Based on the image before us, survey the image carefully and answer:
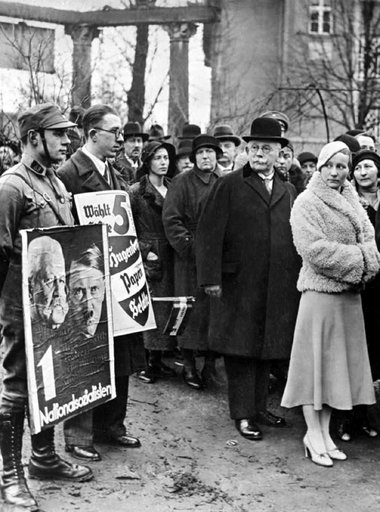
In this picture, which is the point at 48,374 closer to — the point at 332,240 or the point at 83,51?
the point at 332,240

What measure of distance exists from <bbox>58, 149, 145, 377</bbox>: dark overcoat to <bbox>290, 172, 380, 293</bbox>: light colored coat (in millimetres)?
1251

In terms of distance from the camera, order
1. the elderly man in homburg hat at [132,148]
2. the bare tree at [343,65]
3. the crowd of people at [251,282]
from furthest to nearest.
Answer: the bare tree at [343,65], the elderly man in homburg hat at [132,148], the crowd of people at [251,282]

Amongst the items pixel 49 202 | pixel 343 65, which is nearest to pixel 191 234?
pixel 49 202

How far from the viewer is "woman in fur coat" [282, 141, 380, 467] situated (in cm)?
555

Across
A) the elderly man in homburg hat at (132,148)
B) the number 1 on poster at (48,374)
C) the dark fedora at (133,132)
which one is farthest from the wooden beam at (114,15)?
the number 1 on poster at (48,374)

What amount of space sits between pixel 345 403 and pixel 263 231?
135cm

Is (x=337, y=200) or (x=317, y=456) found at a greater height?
(x=337, y=200)

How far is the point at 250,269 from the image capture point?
6.10 metres

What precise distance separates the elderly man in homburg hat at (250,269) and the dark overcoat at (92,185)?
31.0 inches

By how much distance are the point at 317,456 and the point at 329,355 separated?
0.67 metres

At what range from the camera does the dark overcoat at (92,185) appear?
5527mm

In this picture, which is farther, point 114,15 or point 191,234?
point 114,15

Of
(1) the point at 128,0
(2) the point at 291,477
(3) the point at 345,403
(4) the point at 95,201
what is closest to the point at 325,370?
(3) the point at 345,403

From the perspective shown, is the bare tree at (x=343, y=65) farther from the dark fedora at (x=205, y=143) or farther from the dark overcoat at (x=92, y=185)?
the dark overcoat at (x=92, y=185)
